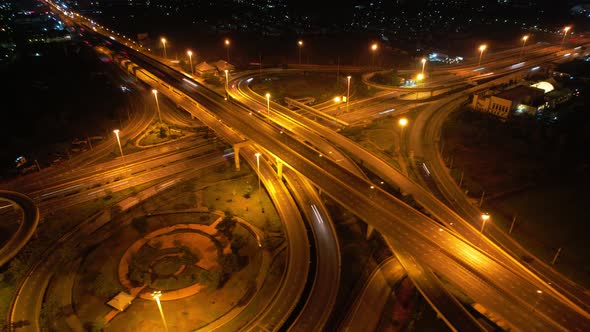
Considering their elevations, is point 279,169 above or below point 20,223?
above

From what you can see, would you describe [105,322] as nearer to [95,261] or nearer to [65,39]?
[95,261]

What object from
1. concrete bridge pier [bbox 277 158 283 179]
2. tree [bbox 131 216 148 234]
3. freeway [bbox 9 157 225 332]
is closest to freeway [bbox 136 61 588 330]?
concrete bridge pier [bbox 277 158 283 179]

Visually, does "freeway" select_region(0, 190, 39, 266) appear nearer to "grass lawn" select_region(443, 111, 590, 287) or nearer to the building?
"grass lawn" select_region(443, 111, 590, 287)

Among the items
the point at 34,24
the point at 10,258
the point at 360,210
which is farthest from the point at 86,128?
the point at 34,24

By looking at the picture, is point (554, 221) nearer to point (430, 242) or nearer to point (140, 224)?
point (430, 242)

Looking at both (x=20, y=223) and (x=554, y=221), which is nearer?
(x=20, y=223)

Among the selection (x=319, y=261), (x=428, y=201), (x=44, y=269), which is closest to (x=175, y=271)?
(x=44, y=269)

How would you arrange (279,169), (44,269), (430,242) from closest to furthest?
(430,242) → (44,269) → (279,169)
